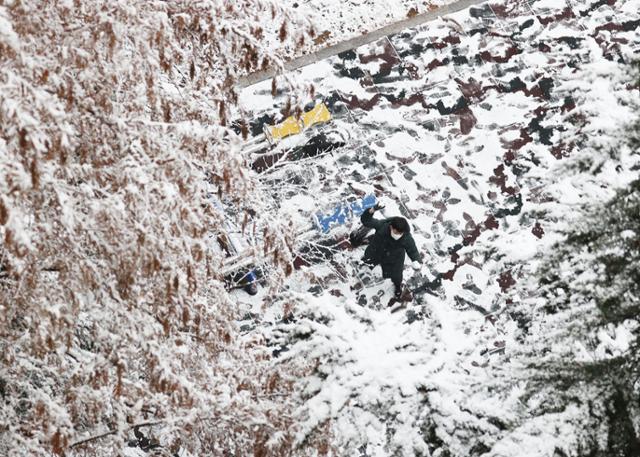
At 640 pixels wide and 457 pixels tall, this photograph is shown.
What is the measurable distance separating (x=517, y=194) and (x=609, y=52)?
2.31 meters

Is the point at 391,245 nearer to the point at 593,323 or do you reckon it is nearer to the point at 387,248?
the point at 387,248

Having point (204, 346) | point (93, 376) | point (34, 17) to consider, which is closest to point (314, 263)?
point (204, 346)

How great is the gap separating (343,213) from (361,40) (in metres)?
2.59

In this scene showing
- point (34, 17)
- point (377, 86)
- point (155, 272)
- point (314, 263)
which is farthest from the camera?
point (377, 86)

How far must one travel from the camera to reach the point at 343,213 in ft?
30.8

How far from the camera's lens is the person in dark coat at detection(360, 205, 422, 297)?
8656mm

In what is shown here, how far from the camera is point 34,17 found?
4820 mm

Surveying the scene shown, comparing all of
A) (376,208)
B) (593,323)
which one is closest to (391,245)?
(376,208)

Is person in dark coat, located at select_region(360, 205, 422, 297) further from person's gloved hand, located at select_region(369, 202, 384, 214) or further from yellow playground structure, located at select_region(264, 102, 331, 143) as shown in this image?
yellow playground structure, located at select_region(264, 102, 331, 143)

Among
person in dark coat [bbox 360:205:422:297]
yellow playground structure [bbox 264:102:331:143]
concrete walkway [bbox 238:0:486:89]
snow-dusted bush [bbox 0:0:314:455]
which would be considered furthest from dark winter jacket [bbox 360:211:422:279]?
snow-dusted bush [bbox 0:0:314:455]

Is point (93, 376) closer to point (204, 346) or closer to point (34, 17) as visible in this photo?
point (204, 346)

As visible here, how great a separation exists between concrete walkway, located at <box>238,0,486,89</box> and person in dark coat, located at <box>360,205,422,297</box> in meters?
2.45

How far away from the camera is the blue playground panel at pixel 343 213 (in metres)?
9.29

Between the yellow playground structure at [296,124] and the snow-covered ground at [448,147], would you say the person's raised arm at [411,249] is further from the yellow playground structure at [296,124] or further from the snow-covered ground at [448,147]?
the yellow playground structure at [296,124]
